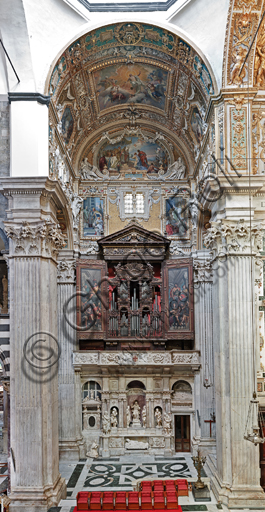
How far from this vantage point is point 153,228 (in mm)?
23719

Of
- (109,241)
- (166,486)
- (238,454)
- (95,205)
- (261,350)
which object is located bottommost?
(166,486)

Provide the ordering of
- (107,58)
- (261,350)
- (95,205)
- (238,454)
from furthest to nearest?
(95,205) < (107,58) < (261,350) < (238,454)

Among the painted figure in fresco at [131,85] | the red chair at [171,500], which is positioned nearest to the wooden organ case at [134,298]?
the painted figure in fresco at [131,85]

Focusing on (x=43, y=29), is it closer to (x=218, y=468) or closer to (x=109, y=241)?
(x=109, y=241)

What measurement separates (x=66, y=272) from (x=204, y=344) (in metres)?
7.22

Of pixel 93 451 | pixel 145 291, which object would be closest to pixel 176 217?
pixel 145 291

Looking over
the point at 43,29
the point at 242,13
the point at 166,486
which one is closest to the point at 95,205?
the point at 43,29

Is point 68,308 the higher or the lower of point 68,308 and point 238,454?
the higher

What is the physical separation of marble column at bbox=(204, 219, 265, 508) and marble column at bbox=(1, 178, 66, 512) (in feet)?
17.9

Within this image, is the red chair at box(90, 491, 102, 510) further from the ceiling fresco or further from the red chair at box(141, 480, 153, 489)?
the ceiling fresco

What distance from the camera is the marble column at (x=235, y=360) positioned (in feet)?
47.7

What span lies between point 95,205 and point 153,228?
3.14 m

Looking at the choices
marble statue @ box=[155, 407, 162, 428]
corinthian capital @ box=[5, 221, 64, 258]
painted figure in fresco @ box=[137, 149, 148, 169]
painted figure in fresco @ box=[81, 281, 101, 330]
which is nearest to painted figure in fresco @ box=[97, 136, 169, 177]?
painted figure in fresco @ box=[137, 149, 148, 169]

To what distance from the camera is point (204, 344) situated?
21422 mm
